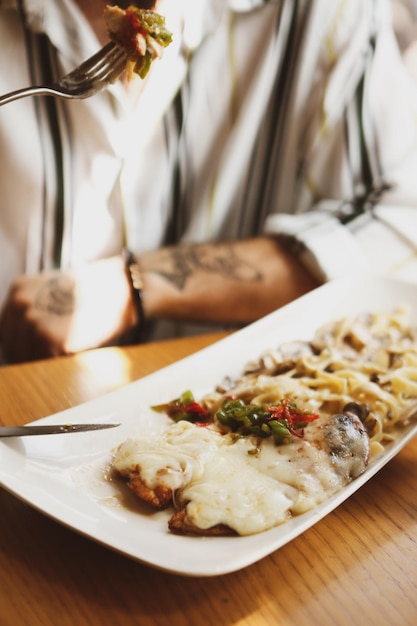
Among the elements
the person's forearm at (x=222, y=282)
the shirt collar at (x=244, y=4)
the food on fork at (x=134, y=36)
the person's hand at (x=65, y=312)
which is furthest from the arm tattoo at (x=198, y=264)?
the food on fork at (x=134, y=36)

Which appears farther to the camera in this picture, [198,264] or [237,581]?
[198,264]

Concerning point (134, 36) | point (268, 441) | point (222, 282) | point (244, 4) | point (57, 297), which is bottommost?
point (222, 282)

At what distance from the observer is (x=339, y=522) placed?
3.13ft

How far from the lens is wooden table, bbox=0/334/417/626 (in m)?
0.79

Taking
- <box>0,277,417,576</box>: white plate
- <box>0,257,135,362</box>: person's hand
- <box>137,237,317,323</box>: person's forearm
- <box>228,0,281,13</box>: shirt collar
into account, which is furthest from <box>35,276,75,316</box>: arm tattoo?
<box>228,0,281,13</box>: shirt collar

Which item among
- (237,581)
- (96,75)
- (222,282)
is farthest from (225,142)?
(237,581)

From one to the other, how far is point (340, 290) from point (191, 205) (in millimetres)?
722

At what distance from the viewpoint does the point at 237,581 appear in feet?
2.76

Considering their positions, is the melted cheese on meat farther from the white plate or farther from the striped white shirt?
the striped white shirt

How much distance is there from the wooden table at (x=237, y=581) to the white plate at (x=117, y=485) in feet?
0.18

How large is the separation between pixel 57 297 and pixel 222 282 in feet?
1.44

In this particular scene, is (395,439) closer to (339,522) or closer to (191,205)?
(339,522)

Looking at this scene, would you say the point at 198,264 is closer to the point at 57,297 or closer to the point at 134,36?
the point at 57,297

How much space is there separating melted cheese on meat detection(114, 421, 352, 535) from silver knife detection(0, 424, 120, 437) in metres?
0.07
